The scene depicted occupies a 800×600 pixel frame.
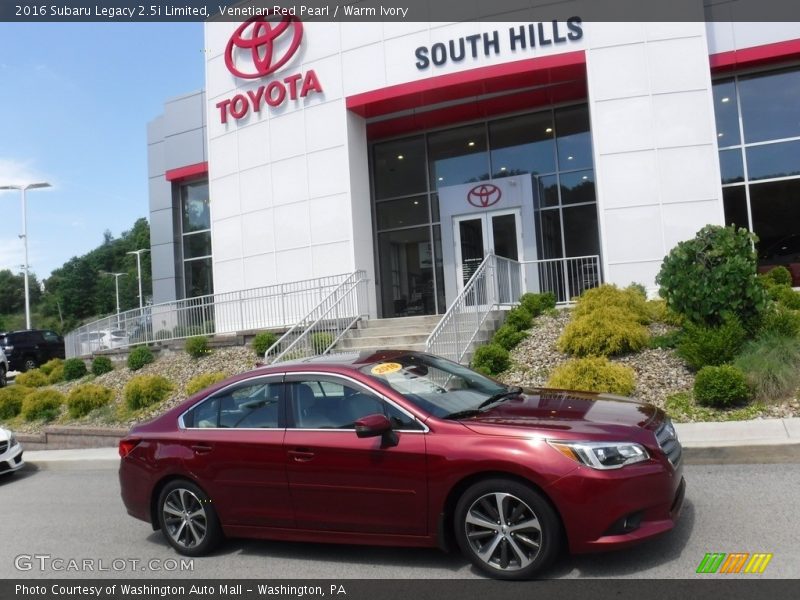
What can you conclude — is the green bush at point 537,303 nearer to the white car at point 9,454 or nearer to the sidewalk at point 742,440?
the sidewalk at point 742,440

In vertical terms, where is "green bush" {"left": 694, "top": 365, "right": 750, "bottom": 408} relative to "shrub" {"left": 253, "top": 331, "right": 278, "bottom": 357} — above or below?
below

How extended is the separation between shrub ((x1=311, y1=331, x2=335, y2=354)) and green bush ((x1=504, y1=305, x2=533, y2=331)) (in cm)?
363

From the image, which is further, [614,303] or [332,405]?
[614,303]

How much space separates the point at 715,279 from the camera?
9.68 m

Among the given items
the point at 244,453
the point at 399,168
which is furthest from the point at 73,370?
the point at 244,453

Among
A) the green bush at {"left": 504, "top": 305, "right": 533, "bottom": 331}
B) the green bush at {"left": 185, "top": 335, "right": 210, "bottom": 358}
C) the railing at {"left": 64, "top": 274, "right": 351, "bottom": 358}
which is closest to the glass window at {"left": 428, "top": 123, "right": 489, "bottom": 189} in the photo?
the railing at {"left": 64, "top": 274, "right": 351, "bottom": 358}

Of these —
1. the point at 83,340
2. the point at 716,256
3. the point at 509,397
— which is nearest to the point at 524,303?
the point at 716,256

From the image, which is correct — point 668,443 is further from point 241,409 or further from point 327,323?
point 327,323

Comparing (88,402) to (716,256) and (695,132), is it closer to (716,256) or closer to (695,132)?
(716,256)

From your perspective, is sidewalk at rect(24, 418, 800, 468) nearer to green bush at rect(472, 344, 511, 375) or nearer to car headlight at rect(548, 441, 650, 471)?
car headlight at rect(548, 441, 650, 471)

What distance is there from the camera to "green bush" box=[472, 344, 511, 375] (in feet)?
35.8

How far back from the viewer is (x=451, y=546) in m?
4.77

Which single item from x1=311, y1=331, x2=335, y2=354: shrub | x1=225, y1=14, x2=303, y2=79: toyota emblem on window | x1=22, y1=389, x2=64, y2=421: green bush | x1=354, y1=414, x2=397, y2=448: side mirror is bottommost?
x1=22, y1=389, x2=64, y2=421: green bush

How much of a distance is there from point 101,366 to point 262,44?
937 cm
